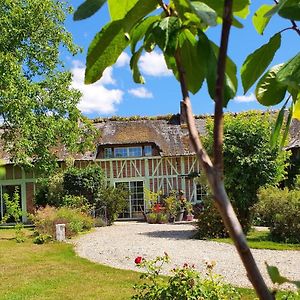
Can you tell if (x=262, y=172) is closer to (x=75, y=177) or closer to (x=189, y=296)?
(x=189, y=296)

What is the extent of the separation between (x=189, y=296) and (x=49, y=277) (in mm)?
4599

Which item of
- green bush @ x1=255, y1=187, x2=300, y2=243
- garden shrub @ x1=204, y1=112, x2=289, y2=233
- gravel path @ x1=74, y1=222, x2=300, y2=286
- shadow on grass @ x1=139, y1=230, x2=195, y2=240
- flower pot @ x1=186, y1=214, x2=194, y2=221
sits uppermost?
garden shrub @ x1=204, y1=112, x2=289, y2=233

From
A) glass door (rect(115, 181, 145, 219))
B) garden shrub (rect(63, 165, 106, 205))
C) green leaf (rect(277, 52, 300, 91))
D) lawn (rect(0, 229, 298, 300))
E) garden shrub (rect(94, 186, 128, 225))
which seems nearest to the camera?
green leaf (rect(277, 52, 300, 91))

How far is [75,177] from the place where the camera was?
2248cm

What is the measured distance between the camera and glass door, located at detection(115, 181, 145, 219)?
2647 cm

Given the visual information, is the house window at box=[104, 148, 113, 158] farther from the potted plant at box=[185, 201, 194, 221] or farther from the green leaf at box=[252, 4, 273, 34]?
the green leaf at box=[252, 4, 273, 34]

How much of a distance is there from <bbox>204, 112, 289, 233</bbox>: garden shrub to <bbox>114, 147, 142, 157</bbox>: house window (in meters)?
12.8

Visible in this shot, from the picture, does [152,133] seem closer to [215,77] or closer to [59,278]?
[59,278]

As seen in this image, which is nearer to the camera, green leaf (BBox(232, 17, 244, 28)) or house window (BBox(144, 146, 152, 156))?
green leaf (BBox(232, 17, 244, 28))

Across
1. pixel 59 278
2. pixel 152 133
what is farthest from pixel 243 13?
pixel 152 133

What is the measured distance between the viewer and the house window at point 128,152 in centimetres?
2731

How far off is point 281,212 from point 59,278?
6.63m

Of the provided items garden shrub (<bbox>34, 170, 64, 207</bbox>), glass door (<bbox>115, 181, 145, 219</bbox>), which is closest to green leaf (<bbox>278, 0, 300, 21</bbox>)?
garden shrub (<bbox>34, 170, 64, 207</bbox>)

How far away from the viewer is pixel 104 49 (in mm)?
639
